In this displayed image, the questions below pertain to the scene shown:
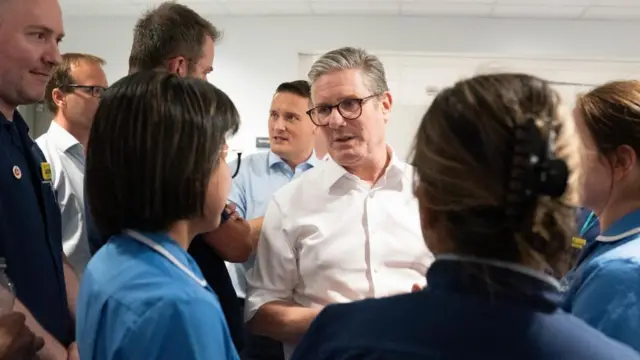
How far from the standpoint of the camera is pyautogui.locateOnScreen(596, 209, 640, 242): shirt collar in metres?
1.20

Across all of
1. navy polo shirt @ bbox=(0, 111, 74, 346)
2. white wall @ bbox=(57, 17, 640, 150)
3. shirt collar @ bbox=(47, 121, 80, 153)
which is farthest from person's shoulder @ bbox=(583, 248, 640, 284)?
white wall @ bbox=(57, 17, 640, 150)

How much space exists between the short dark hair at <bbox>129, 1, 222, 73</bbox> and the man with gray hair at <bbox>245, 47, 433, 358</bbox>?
37 centimetres

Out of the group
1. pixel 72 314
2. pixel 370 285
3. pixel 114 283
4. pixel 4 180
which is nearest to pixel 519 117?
pixel 114 283

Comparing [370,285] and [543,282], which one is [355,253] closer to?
[370,285]

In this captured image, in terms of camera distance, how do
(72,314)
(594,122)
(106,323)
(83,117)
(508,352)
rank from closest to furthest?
(508,352)
(106,323)
(594,122)
(72,314)
(83,117)

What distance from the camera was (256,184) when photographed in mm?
2783

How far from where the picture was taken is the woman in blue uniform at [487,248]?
2.26 ft

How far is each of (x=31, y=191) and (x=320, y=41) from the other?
417cm

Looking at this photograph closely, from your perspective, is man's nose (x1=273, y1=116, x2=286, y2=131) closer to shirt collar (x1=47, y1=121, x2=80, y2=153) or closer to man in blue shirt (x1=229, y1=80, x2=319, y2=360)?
man in blue shirt (x1=229, y1=80, x2=319, y2=360)

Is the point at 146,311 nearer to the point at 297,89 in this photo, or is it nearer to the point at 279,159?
the point at 279,159

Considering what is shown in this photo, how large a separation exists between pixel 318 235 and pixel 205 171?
647 millimetres

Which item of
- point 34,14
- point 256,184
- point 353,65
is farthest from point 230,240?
point 256,184

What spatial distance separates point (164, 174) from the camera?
99 cm

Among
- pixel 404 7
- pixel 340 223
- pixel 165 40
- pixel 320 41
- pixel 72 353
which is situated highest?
→ pixel 404 7
